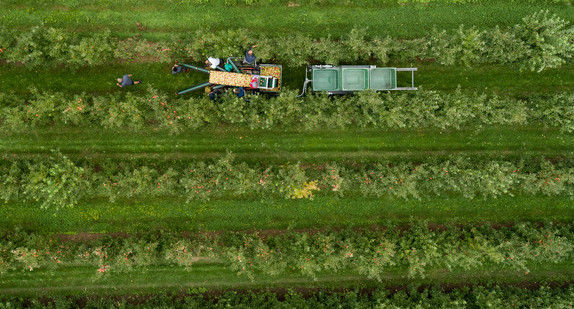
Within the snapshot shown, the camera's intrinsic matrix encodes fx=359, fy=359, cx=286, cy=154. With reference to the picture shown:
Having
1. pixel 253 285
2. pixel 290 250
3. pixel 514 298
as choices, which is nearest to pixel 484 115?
pixel 514 298

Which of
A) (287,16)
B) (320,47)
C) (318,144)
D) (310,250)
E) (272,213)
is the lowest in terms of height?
(310,250)

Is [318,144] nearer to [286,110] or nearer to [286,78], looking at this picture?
[286,110]

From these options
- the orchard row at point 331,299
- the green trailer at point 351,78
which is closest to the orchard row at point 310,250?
the orchard row at point 331,299

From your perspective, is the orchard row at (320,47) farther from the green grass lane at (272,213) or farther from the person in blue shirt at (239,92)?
the green grass lane at (272,213)

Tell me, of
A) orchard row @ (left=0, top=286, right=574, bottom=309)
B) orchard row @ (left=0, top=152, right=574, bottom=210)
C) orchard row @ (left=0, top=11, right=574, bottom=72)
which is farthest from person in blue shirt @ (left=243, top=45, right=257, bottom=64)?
orchard row @ (left=0, top=286, right=574, bottom=309)

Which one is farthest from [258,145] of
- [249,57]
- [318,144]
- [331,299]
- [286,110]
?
[331,299]

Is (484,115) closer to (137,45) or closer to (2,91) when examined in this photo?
(137,45)

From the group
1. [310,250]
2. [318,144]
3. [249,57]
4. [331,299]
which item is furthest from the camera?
[318,144]
